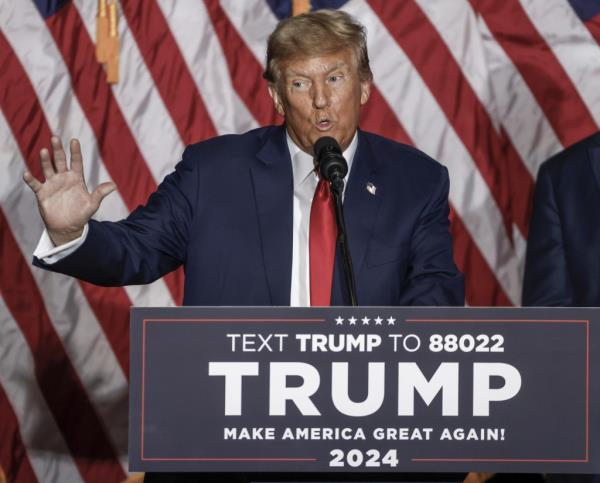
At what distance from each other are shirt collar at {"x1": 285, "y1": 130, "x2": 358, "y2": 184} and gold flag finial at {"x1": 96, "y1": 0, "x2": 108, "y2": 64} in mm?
1442

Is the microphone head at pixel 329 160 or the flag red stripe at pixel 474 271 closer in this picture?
the microphone head at pixel 329 160

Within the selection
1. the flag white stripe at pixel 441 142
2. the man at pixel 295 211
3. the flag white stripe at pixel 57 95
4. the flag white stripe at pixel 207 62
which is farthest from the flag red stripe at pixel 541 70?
the man at pixel 295 211

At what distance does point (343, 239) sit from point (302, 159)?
1.69 ft

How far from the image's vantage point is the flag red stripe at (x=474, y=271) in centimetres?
335

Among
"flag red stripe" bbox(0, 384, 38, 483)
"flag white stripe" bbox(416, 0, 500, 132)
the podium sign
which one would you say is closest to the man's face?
the podium sign

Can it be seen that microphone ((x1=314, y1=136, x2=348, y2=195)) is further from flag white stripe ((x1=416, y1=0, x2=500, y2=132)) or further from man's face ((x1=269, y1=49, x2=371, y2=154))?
flag white stripe ((x1=416, y1=0, x2=500, y2=132))

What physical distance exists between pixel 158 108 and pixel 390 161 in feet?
4.90

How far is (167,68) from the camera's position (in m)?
3.40

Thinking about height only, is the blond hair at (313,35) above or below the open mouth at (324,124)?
above

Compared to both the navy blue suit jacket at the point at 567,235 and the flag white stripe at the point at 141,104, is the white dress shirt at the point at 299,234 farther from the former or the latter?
the flag white stripe at the point at 141,104

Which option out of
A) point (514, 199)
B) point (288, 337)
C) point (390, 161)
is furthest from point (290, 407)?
point (514, 199)

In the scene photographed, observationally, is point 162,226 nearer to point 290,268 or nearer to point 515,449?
point 290,268

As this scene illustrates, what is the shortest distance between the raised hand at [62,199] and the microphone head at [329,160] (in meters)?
0.33

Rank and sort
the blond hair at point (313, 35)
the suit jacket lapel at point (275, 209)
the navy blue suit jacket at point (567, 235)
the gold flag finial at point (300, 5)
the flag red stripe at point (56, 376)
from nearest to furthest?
1. the suit jacket lapel at point (275, 209)
2. the blond hair at point (313, 35)
3. the navy blue suit jacket at point (567, 235)
4. the gold flag finial at point (300, 5)
5. the flag red stripe at point (56, 376)
